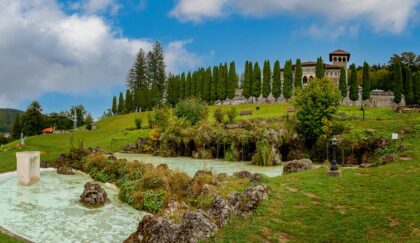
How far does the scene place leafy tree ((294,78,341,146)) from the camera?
32.8 m

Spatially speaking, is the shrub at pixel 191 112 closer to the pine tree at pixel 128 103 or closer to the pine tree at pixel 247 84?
the pine tree at pixel 247 84

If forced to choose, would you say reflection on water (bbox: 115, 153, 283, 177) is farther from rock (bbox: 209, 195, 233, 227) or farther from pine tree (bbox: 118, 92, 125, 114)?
pine tree (bbox: 118, 92, 125, 114)

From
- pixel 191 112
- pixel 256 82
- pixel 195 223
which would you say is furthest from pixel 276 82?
pixel 195 223

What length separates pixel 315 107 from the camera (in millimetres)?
33312

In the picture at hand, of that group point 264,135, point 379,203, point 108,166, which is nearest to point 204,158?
point 264,135

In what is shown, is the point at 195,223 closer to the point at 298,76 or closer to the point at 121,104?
the point at 298,76

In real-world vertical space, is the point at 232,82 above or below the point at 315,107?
above

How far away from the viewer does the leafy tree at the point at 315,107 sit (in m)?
32.8

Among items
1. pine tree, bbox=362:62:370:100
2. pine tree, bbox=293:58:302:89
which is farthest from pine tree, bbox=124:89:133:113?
pine tree, bbox=362:62:370:100

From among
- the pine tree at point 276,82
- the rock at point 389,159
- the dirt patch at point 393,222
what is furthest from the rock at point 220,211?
the pine tree at point 276,82

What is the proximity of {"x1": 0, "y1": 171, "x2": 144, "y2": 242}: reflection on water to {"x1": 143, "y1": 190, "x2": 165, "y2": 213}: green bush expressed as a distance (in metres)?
0.48

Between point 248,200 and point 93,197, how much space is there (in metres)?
8.35

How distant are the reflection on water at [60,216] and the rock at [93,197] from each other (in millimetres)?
296

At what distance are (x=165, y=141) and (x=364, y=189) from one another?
97.7 ft
